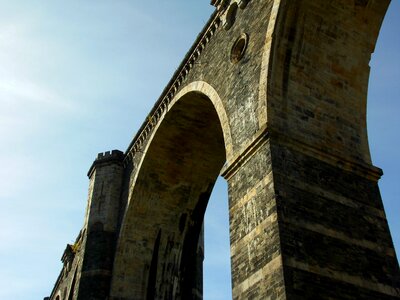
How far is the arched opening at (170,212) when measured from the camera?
47.7 ft

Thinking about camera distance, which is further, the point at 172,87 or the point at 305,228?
the point at 172,87

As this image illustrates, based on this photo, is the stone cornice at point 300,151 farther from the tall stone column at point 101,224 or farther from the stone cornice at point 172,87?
the tall stone column at point 101,224

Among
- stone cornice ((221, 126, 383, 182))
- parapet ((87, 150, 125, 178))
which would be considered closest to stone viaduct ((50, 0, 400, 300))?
stone cornice ((221, 126, 383, 182))

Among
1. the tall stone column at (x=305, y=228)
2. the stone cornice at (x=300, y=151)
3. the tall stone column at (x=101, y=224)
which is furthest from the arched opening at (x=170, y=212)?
the tall stone column at (x=305, y=228)

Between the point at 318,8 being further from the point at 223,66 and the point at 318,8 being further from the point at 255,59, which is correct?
the point at 223,66

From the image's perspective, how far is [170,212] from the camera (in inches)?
614

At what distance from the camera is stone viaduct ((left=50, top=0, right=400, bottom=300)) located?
305 inches

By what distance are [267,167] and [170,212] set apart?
7.66 metres

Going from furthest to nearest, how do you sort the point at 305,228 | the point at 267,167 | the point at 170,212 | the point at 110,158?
1. the point at 110,158
2. the point at 170,212
3. the point at 267,167
4. the point at 305,228

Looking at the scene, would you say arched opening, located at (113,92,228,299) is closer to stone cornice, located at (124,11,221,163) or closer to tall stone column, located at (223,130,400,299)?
stone cornice, located at (124,11,221,163)

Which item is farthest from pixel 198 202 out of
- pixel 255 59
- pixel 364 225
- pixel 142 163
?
pixel 364 225

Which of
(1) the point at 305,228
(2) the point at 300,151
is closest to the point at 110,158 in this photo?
(2) the point at 300,151

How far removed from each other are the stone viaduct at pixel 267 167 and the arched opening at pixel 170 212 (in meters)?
0.03

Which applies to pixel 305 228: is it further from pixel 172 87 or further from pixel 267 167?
pixel 172 87
